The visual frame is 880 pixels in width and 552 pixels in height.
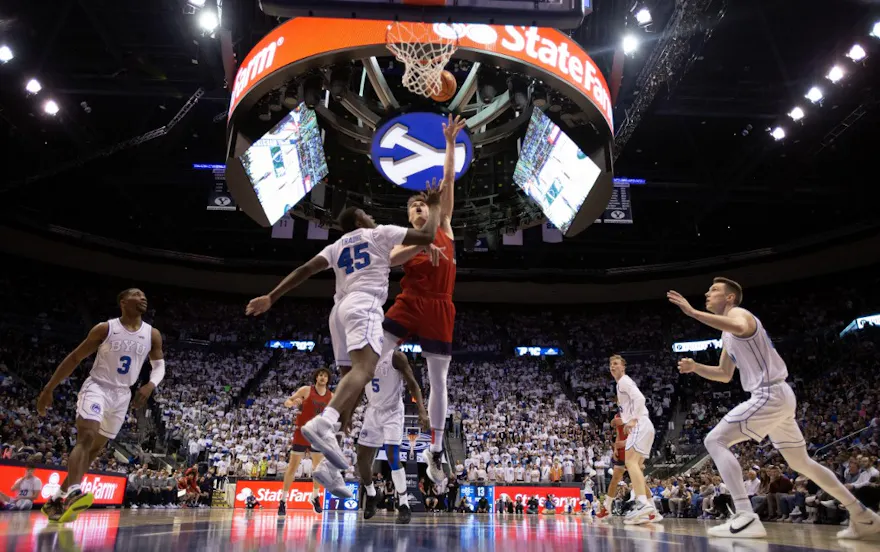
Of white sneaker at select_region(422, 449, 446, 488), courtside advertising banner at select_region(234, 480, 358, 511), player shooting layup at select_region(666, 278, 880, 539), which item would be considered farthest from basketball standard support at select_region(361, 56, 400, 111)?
courtside advertising banner at select_region(234, 480, 358, 511)

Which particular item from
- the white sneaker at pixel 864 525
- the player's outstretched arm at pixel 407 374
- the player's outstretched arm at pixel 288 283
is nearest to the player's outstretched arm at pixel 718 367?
the white sneaker at pixel 864 525

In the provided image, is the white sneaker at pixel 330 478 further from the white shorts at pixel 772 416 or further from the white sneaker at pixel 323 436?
the white shorts at pixel 772 416

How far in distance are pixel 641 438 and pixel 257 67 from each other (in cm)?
663

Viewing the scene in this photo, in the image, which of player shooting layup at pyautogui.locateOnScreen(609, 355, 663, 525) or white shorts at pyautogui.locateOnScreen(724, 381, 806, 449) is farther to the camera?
player shooting layup at pyautogui.locateOnScreen(609, 355, 663, 525)

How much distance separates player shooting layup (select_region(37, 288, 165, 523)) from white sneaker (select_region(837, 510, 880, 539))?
5.39 metres

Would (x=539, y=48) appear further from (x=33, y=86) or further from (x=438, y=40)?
(x=33, y=86)

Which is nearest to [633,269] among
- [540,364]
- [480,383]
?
[540,364]

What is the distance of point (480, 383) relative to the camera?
24703mm

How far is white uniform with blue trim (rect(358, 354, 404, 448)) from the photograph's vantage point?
5.15 m

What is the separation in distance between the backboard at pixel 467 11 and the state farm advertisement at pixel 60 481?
Result: 696 cm

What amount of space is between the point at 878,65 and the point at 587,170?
830 cm

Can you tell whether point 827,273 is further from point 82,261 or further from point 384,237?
point 82,261

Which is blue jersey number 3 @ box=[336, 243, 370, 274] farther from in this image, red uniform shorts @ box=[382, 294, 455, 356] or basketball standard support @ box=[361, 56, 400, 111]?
basketball standard support @ box=[361, 56, 400, 111]

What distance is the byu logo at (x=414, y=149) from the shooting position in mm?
9633
